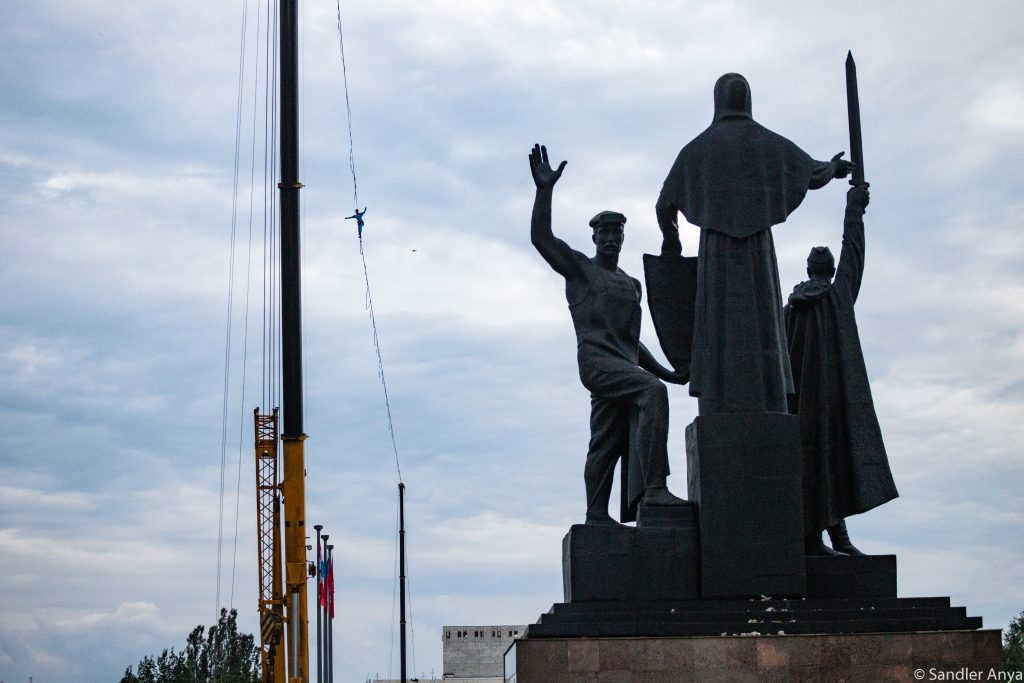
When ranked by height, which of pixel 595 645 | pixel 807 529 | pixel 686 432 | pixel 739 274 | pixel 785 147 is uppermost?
pixel 785 147

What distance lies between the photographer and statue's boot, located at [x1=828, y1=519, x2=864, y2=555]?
649 inches

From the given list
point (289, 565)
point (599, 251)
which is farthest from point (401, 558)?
point (599, 251)

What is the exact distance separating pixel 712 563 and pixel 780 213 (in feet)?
12.8

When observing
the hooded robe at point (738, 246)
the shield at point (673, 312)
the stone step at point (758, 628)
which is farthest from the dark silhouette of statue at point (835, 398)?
the stone step at point (758, 628)

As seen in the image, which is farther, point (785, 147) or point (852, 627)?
point (785, 147)

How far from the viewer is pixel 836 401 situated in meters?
16.9

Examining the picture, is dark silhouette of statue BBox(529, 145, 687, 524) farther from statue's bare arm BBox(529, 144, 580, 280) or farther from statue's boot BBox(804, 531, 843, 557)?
statue's boot BBox(804, 531, 843, 557)

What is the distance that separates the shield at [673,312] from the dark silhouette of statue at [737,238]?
1.12ft

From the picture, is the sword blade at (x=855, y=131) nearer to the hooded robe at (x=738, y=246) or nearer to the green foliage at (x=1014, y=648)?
the hooded robe at (x=738, y=246)

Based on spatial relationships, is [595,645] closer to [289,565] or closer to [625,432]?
[625,432]

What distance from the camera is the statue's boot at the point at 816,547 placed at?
1624 centimetres

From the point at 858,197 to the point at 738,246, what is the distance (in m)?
1.78

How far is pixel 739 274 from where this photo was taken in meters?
16.3

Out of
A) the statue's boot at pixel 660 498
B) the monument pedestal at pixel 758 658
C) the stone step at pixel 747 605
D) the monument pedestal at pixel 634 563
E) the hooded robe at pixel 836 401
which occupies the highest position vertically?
the hooded robe at pixel 836 401
